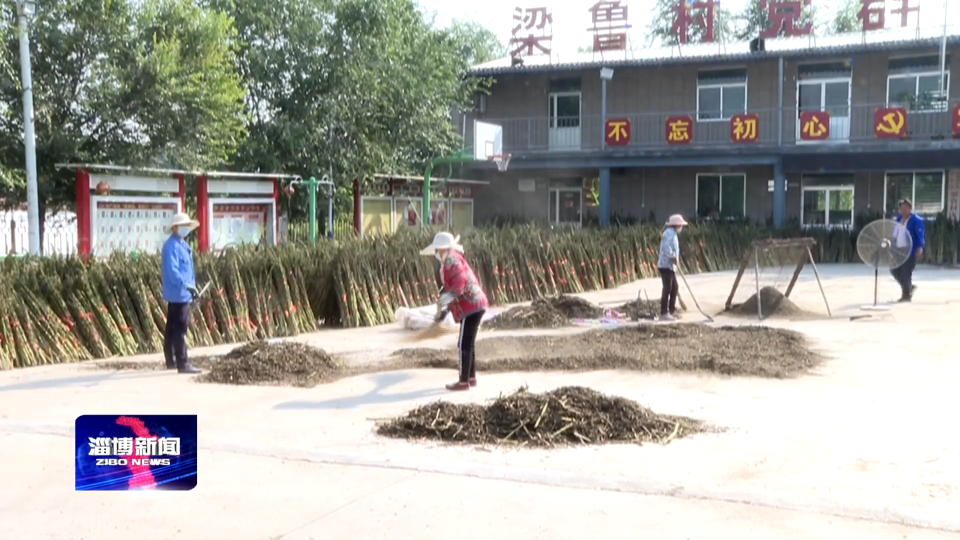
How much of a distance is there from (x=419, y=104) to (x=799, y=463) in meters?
18.9

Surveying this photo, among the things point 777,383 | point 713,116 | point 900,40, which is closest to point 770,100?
point 713,116

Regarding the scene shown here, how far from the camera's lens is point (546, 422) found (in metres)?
6.92

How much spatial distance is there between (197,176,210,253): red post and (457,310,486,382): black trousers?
10190 millimetres

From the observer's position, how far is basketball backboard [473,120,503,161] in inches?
1033

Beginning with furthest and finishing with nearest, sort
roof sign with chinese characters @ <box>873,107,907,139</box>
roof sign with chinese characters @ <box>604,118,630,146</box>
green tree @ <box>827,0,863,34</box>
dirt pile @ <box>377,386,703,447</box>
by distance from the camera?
green tree @ <box>827,0,863,34</box> < roof sign with chinese characters @ <box>604,118,630,146</box> < roof sign with chinese characters @ <box>873,107,907,139</box> < dirt pile @ <box>377,386,703,447</box>

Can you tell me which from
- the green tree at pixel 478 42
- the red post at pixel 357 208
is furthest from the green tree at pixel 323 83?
the green tree at pixel 478 42

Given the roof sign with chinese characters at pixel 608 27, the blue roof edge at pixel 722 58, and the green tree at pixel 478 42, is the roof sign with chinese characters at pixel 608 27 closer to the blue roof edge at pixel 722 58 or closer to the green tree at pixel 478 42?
the blue roof edge at pixel 722 58

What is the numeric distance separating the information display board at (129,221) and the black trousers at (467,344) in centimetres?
837

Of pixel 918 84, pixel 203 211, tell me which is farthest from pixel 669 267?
pixel 918 84

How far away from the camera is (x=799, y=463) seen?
20.4ft

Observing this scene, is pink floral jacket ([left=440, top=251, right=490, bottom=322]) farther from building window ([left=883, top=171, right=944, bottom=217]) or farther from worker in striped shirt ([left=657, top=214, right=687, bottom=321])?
building window ([left=883, top=171, right=944, bottom=217])

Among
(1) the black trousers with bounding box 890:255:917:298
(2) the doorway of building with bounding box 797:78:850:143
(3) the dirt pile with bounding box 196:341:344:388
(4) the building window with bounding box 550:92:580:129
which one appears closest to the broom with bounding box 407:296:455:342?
(3) the dirt pile with bounding box 196:341:344:388

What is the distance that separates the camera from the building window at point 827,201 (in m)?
28.8

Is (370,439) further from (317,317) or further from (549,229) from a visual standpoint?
(549,229)
